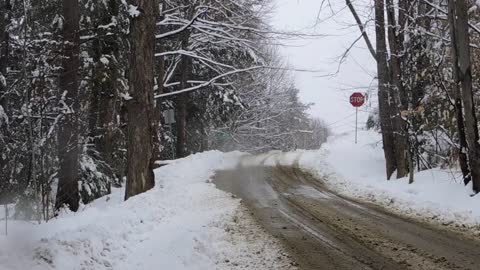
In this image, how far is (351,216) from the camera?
375 inches

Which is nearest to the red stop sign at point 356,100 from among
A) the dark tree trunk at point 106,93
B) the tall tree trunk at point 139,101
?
the dark tree trunk at point 106,93

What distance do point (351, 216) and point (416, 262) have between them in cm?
326

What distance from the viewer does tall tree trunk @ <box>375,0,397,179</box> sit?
46.9ft

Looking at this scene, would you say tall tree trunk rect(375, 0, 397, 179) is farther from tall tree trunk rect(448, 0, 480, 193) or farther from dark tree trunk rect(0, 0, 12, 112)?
dark tree trunk rect(0, 0, 12, 112)

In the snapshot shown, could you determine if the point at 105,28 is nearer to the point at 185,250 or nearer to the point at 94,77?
the point at 94,77

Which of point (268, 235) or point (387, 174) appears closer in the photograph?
point (268, 235)

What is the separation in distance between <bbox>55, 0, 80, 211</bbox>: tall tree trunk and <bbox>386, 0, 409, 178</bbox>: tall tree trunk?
8330 mm

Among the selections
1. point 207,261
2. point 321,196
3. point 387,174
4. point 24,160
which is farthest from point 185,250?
point 387,174

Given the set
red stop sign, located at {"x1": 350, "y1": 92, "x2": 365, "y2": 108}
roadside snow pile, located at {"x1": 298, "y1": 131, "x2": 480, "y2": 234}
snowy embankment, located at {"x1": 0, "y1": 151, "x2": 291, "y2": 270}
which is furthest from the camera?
red stop sign, located at {"x1": 350, "y1": 92, "x2": 365, "y2": 108}

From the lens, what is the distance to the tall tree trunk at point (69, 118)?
10.9 metres

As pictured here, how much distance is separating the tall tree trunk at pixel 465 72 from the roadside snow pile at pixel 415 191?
70cm

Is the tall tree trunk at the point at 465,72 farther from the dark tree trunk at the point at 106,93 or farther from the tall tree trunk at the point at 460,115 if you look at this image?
the dark tree trunk at the point at 106,93

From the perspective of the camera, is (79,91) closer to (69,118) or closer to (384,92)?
(69,118)

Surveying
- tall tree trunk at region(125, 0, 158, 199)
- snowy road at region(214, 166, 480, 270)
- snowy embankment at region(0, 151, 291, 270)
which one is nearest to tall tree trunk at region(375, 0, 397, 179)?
snowy road at region(214, 166, 480, 270)
